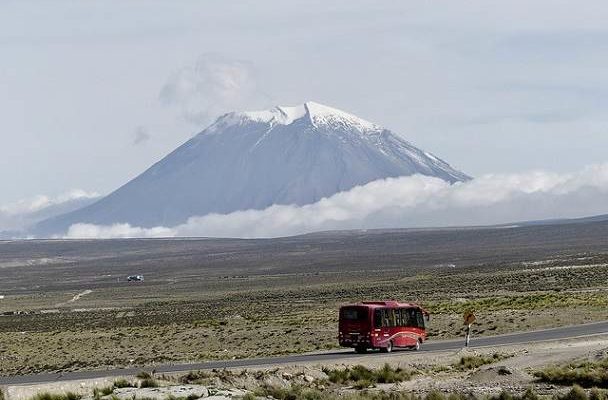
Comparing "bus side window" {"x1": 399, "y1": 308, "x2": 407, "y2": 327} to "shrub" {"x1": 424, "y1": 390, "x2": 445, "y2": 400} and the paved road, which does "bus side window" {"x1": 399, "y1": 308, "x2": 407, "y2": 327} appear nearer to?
the paved road

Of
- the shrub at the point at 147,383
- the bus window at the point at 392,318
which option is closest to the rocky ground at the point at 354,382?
the shrub at the point at 147,383

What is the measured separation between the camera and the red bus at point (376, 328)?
4700 cm

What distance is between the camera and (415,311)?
49.8 meters

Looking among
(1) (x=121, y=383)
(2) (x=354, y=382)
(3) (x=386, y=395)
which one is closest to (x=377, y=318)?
(2) (x=354, y=382)

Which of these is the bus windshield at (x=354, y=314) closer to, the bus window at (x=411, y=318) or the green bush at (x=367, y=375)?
the bus window at (x=411, y=318)

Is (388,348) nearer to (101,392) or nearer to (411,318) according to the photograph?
(411,318)

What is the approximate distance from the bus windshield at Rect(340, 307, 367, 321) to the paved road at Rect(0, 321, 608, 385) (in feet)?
4.71

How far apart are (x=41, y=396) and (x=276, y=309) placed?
55.9 meters

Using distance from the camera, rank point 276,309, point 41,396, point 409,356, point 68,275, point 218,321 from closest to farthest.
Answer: point 41,396
point 409,356
point 218,321
point 276,309
point 68,275

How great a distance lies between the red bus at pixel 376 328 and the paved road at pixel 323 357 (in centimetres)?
64

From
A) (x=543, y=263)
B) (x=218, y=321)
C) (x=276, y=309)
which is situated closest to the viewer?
(x=218, y=321)

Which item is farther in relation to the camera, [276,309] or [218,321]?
[276,309]

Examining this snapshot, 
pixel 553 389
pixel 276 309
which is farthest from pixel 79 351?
pixel 553 389

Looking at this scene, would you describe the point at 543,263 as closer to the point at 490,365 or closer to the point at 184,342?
the point at 184,342
